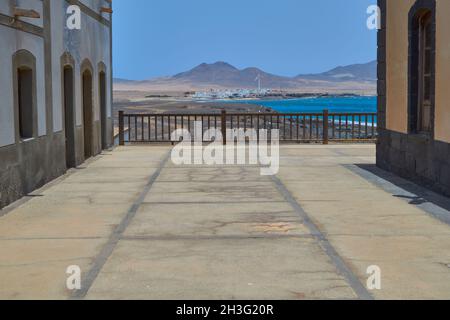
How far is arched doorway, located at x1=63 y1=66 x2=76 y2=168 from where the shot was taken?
48.8ft

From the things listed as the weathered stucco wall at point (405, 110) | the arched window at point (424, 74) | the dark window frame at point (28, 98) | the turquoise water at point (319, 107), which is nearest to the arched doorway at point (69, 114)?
the dark window frame at point (28, 98)

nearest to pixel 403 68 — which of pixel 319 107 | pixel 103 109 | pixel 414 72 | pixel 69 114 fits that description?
pixel 414 72

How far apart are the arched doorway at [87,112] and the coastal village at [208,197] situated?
4 cm

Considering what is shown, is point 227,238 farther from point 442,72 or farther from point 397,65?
point 397,65

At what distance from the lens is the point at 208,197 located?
10.9m

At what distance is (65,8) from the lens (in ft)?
46.8

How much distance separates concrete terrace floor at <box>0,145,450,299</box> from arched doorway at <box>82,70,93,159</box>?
149 inches

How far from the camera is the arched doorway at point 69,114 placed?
1486cm

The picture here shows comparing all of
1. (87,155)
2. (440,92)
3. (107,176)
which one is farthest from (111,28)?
(440,92)
